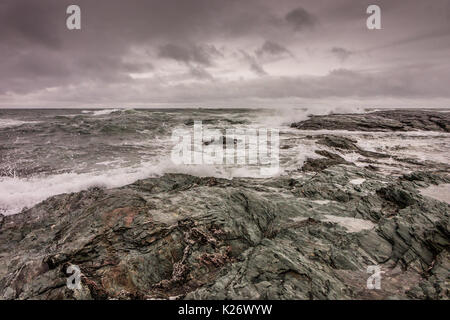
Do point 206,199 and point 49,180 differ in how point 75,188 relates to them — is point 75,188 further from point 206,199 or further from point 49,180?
point 206,199

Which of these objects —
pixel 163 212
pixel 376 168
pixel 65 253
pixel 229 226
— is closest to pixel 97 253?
pixel 65 253

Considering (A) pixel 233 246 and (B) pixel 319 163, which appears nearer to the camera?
(A) pixel 233 246

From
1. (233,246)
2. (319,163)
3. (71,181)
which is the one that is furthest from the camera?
(319,163)

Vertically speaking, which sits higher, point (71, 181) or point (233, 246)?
point (71, 181)

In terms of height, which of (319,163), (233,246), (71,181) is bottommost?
(233,246)

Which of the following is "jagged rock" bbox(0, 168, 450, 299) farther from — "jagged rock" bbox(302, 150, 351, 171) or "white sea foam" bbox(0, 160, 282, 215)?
"jagged rock" bbox(302, 150, 351, 171)

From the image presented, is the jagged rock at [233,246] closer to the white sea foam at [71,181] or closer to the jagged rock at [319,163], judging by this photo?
the white sea foam at [71,181]

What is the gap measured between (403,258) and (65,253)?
5892 mm

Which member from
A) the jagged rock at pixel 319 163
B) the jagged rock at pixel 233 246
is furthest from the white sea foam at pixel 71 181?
the jagged rock at pixel 319 163

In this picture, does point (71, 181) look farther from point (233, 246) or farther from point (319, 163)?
point (319, 163)

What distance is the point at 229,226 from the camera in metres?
4.68

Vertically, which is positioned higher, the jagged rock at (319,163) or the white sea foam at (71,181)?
the jagged rock at (319,163)

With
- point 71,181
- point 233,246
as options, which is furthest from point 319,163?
point 71,181

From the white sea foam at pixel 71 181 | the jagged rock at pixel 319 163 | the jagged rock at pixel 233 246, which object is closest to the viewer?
the jagged rock at pixel 233 246
